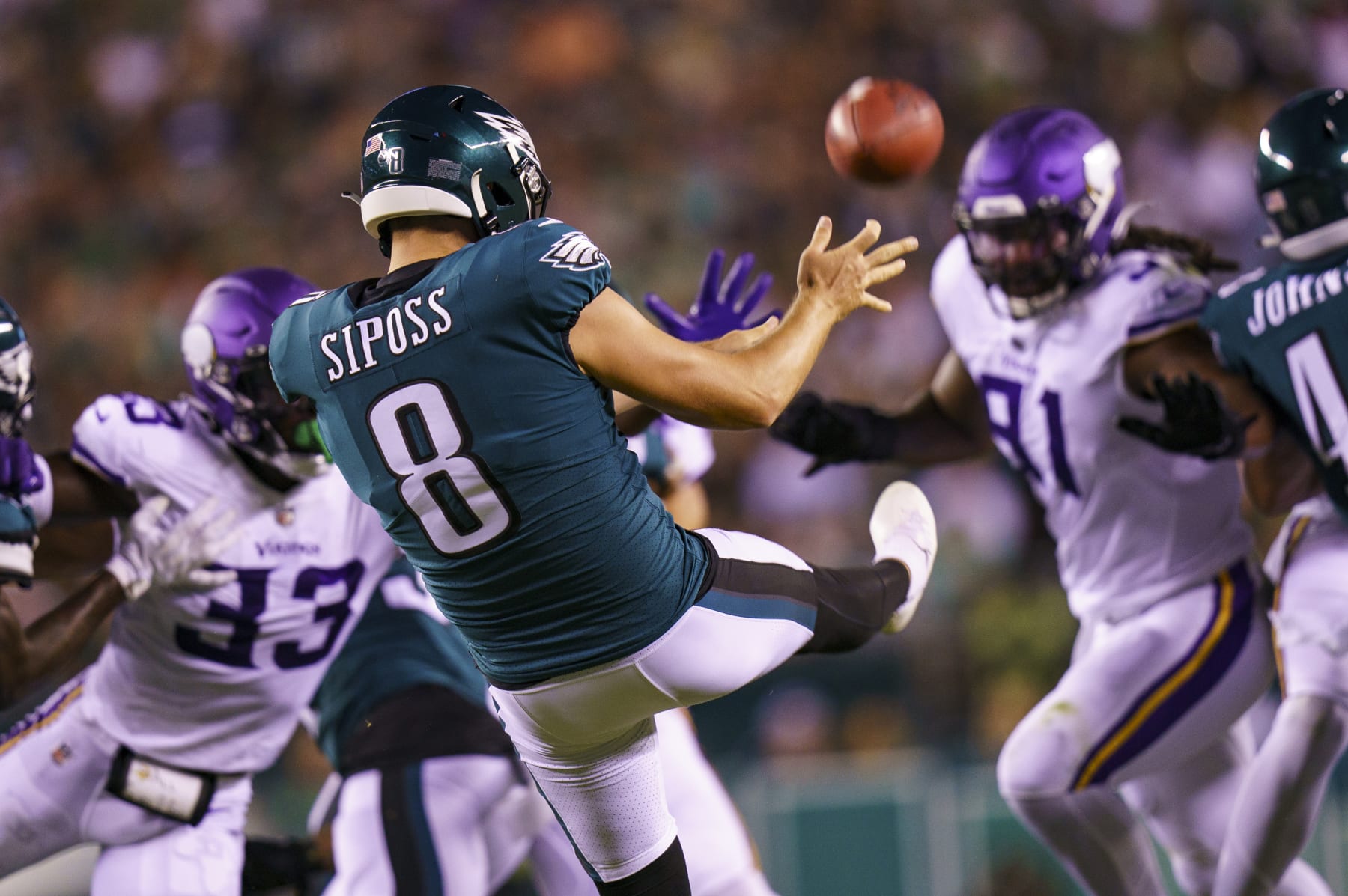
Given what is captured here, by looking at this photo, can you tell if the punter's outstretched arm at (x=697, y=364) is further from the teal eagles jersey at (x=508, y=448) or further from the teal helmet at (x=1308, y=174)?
the teal helmet at (x=1308, y=174)

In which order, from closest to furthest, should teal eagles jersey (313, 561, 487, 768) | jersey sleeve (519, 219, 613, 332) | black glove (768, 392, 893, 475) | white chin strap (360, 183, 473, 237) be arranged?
1. jersey sleeve (519, 219, 613, 332)
2. white chin strap (360, 183, 473, 237)
3. black glove (768, 392, 893, 475)
4. teal eagles jersey (313, 561, 487, 768)

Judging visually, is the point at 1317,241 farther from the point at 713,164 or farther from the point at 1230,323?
the point at 713,164

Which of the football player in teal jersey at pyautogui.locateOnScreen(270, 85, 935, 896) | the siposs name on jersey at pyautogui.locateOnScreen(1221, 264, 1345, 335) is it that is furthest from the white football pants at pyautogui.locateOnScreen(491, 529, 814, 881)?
the siposs name on jersey at pyautogui.locateOnScreen(1221, 264, 1345, 335)

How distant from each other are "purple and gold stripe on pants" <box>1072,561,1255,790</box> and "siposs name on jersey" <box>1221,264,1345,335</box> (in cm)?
76

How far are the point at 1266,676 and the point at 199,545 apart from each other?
2815 millimetres

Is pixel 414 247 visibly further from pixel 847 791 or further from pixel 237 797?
pixel 847 791

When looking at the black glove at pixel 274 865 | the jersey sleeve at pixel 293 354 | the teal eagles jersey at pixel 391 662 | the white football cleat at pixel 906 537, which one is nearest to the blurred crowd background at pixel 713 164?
the teal eagles jersey at pixel 391 662

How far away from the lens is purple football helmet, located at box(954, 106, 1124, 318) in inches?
160

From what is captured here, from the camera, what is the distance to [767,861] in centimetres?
700

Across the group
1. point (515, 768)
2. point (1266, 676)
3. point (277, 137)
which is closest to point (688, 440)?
point (515, 768)

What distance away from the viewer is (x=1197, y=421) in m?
3.73

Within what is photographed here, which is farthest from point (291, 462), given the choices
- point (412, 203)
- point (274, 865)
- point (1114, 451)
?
point (1114, 451)

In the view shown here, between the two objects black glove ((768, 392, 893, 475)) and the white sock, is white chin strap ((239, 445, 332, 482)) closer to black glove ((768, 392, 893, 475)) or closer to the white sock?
black glove ((768, 392, 893, 475))

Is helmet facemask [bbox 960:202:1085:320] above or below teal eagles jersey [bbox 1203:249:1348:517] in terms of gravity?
above
